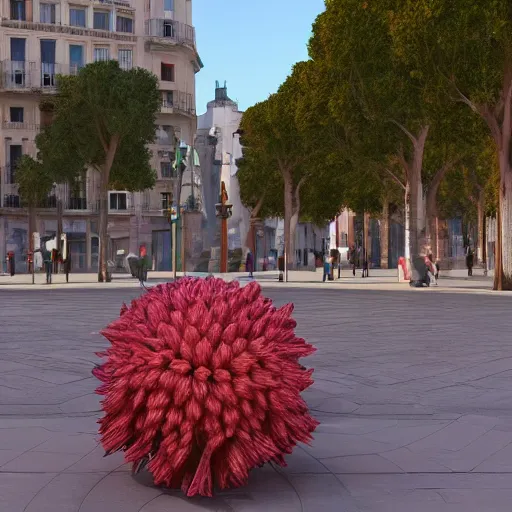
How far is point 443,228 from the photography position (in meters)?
70.8

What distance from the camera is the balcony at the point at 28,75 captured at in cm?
6725

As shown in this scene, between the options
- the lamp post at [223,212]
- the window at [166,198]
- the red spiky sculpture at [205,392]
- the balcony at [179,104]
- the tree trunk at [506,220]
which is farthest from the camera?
the balcony at [179,104]

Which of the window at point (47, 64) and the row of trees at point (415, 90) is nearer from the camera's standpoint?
the row of trees at point (415, 90)

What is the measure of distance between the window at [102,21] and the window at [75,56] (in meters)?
1.74

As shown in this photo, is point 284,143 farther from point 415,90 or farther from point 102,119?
point 415,90

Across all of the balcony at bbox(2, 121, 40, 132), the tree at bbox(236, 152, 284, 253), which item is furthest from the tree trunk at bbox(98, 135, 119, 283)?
the balcony at bbox(2, 121, 40, 132)

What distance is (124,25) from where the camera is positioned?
229 ft

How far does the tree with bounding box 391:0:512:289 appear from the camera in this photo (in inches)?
1123

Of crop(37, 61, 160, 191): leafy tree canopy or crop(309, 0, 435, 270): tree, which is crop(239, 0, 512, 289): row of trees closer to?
crop(309, 0, 435, 270): tree

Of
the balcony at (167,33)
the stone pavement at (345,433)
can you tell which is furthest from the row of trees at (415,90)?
the balcony at (167,33)

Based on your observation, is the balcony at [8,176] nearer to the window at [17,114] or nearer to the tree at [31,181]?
the tree at [31,181]

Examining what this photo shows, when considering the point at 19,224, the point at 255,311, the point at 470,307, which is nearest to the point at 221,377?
the point at 255,311

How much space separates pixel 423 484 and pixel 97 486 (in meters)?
1.61

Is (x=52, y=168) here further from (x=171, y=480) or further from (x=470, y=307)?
(x=171, y=480)
